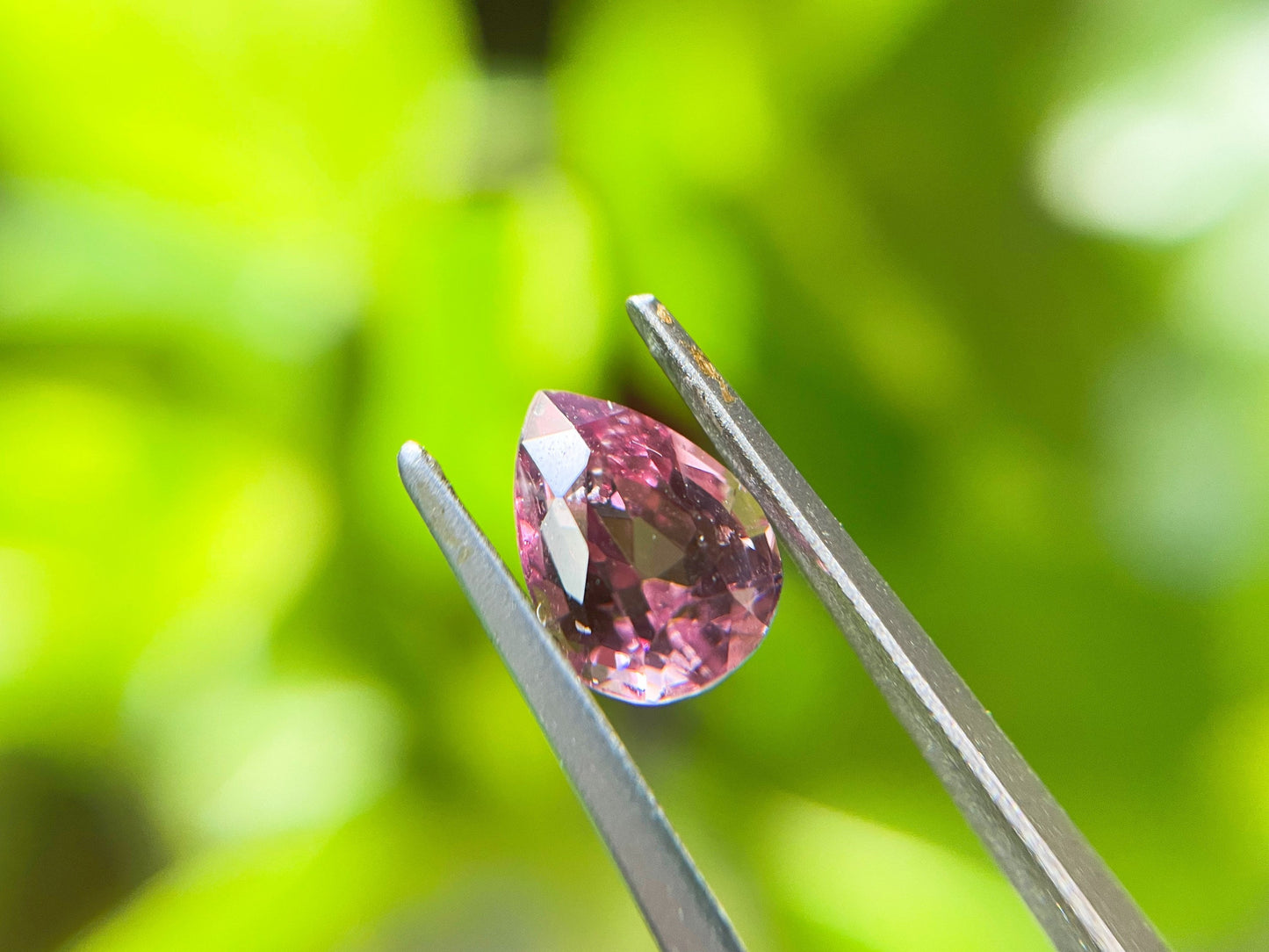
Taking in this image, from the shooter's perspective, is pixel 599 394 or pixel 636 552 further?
pixel 599 394

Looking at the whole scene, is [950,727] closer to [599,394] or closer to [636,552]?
[636,552]

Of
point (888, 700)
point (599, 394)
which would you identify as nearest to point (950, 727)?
point (888, 700)

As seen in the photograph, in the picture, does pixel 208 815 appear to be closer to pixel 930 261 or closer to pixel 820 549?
pixel 820 549

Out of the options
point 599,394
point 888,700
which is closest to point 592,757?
point 888,700

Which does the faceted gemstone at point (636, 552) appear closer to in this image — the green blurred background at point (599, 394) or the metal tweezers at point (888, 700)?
the metal tweezers at point (888, 700)

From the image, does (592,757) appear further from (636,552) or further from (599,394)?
(599,394)
